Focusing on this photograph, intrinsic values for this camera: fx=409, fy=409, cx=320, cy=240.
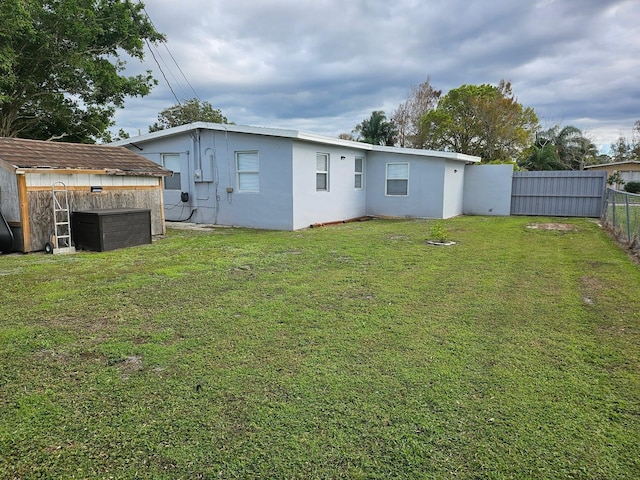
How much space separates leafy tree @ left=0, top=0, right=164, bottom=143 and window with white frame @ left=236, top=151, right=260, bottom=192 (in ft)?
28.8

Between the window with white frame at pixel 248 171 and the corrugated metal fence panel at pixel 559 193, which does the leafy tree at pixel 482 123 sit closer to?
the corrugated metal fence panel at pixel 559 193

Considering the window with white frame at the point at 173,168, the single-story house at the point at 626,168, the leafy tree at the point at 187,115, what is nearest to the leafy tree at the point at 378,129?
the leafy tree at the point at 187,115

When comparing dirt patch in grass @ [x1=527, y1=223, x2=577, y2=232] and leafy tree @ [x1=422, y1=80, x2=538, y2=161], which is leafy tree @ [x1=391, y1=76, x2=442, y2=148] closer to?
leafy tree @ [x1=422, y1=80, x2=538, y2=161]

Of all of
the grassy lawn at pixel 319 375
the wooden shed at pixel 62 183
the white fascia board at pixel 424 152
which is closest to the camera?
the grassy lawn at pixel 319 375

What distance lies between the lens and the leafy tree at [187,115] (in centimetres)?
3425

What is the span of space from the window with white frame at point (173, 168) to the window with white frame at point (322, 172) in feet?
14.8

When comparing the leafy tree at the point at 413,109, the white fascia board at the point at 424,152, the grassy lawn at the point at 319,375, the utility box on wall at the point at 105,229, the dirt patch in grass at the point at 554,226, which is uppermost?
the leafy tree at the point at 413,109

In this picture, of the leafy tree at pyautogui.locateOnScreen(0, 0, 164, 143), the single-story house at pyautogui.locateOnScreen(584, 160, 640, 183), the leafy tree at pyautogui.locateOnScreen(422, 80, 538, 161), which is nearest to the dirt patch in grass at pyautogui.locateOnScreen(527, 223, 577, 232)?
the leafy tree at pyautogui.locateOnScreen(422, 80, 538, 161)

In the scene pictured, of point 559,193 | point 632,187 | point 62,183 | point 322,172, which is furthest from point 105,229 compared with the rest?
point 632,187

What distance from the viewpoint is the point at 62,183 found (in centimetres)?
806

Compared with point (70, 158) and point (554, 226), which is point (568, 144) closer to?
point (554, 226)

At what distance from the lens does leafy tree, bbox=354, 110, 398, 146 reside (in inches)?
1105

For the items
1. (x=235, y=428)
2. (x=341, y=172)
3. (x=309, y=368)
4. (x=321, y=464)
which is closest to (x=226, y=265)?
(x=309, y=368)

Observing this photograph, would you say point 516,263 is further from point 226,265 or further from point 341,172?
point 341,172
